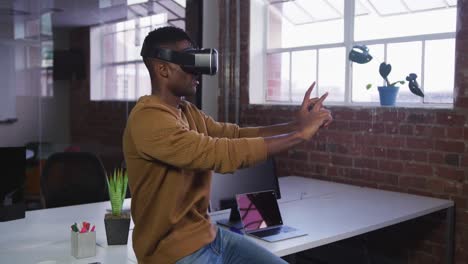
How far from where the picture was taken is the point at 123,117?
5070mm

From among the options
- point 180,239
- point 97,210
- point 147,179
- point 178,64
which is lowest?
point 97,210

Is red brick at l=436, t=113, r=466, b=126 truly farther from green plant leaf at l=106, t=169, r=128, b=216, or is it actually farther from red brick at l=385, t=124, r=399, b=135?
green plant leaf at l=106, t=169, r=128, b=216

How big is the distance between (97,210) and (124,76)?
2563 millimetres

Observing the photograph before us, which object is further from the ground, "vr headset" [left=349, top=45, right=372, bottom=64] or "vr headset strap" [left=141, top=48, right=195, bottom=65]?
"vr headset" [left=349, top=45, right=372, bottom=64]

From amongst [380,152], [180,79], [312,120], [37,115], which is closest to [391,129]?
[380,152]

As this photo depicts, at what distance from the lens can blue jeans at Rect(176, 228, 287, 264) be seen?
163 centimetres

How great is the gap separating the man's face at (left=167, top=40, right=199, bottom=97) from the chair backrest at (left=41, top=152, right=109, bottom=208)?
6.21 feet

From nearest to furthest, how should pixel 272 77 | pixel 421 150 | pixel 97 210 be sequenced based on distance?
1. pixel 97 210
2. pixel 421 150
3. pixel 272 77

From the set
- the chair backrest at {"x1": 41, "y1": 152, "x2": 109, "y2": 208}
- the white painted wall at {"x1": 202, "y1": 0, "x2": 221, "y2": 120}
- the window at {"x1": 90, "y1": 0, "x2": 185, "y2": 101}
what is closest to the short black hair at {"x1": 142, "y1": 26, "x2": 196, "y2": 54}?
the chair backrest at {"x1": 41, "y1": 152, "x2": 109, "y2": 208}

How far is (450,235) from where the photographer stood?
3.16 meters

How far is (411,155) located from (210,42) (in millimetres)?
2353

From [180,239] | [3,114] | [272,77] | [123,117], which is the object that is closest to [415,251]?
[272,77]

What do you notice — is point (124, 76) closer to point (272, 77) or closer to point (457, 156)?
point (272, 77)

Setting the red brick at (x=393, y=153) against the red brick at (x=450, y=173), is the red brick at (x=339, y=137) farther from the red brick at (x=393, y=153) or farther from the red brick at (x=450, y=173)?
the red brick at (x=450, y=173)
